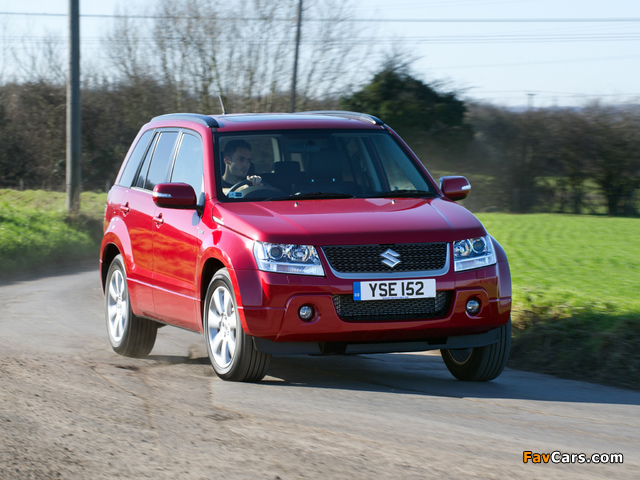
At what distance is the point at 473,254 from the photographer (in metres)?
6.38

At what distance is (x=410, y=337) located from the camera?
6258 mm

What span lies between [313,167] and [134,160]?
7.09 feet

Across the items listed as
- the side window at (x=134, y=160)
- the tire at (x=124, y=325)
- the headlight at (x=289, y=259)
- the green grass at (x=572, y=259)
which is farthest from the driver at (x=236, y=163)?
the green grass at (x=572, y=259)

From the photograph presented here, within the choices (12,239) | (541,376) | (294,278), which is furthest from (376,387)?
(12,239)

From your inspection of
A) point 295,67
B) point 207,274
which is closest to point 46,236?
point 207,274

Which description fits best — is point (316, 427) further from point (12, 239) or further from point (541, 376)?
point (12, 239)

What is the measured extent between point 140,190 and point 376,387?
2.97 metres

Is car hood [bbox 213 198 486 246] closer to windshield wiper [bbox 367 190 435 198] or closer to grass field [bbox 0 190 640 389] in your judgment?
windshield wiper [bbox 367 190 435 198]

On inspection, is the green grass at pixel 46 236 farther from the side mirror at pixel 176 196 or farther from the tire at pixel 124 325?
the side mirror at pixel 176 196

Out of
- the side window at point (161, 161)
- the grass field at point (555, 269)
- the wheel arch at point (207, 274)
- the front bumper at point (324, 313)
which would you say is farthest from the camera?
the side window at point (161, 161)

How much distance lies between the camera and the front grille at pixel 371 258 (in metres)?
6.07

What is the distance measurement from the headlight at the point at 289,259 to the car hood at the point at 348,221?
4 cm

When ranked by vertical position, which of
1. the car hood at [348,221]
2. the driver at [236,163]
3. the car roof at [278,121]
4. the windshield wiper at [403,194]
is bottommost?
the car hood at [348,221]

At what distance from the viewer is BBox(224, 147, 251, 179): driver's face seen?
23.5 ft
